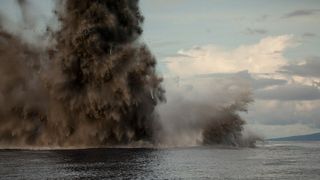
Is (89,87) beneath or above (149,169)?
above

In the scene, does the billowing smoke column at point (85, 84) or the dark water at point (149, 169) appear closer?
the dark water at point (149, 169)

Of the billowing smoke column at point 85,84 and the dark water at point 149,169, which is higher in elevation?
the billowing smoke column at point 85,84

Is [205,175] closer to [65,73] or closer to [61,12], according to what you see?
[65,73]

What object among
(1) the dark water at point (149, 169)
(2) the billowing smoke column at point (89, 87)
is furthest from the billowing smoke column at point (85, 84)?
(1) the dark water at point (149, 169)

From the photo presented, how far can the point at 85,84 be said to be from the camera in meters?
131

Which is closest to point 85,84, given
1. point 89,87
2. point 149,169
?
point 89,87

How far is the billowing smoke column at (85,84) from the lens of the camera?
126m

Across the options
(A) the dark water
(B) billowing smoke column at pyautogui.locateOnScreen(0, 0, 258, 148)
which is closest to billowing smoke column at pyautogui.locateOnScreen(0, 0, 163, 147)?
(B) billowing smoke column at pyautogui.locateOnScreen(0, 0, 258, 148)

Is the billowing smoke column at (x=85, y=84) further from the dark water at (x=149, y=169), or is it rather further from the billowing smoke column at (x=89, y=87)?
the dark water at (x=149, y=169)

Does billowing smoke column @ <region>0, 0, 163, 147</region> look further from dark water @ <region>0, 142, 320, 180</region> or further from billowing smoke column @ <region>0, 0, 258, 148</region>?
dark water @ <region>0, 142, 320, 180</region>

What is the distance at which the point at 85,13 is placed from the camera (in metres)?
130

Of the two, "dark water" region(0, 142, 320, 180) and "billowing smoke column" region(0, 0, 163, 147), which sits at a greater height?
"billowing smoke column" region(0, 0, 163, 147)

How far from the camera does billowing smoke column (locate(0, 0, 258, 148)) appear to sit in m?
126

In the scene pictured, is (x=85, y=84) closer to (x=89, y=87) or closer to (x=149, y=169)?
(x=89, y=87)
